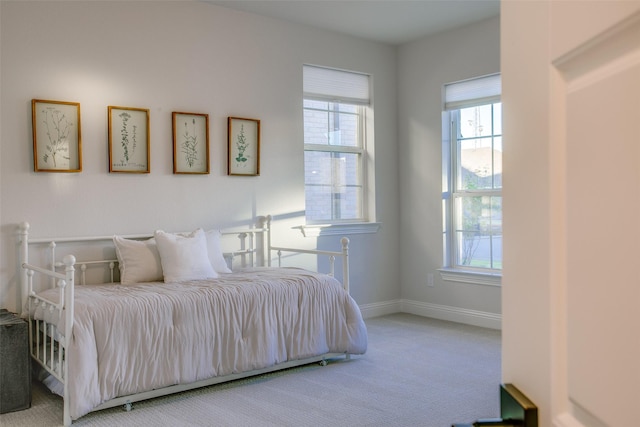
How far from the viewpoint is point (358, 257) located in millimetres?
5238

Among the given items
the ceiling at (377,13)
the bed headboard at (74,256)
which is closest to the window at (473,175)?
the ceiling at (377,13)

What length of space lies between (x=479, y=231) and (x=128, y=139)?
293 cm

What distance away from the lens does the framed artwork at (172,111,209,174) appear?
4121mm

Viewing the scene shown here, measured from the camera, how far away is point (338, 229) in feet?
16.6

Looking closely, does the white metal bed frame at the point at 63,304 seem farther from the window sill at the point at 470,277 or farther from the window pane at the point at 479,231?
the window pane at the point at 479,231

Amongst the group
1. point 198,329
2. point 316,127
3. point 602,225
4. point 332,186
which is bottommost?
point 198,329

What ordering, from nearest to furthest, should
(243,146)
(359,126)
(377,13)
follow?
(243,146) → (377,13) → (359,126)

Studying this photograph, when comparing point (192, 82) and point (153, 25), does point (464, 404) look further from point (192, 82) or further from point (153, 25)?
point (153, 25)

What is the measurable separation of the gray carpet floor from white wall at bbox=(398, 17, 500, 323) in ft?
3.19

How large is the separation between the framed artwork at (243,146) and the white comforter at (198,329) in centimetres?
89

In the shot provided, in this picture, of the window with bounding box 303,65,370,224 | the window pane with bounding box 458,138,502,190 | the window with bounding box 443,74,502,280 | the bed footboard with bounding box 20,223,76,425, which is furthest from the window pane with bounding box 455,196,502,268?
the bed footboard with bounding box 20,223,76,425

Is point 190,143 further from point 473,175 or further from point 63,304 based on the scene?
point 473,175

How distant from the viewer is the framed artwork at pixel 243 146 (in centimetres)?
439

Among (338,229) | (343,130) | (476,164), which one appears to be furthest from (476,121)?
(338,229)
